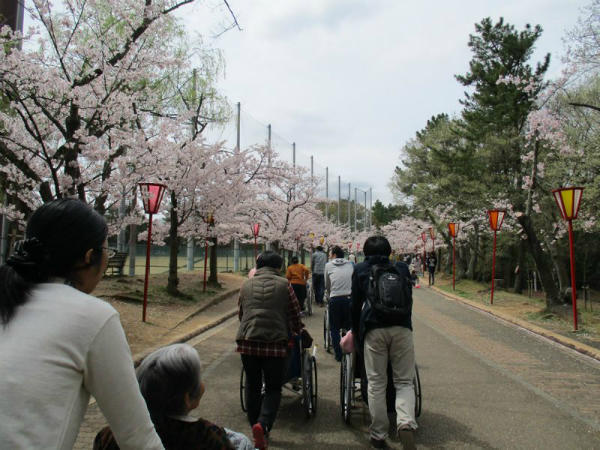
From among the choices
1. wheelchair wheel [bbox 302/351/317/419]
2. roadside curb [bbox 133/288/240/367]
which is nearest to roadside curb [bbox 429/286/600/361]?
wheelchair wheel [bbox 302/351/317/419]

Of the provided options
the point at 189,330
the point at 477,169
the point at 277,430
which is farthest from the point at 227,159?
the point at 277,430

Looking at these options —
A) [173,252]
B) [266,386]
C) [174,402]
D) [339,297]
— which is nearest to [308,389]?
[266,386]

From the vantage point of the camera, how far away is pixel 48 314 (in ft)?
4.35

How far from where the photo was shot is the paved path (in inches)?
166

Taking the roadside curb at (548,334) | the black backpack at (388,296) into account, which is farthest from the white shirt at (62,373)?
the roadside curb at (548,334)

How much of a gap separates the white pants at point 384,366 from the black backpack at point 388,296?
120mm

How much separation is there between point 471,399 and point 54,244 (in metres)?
5.18

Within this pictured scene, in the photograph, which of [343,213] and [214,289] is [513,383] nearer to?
[214,289]

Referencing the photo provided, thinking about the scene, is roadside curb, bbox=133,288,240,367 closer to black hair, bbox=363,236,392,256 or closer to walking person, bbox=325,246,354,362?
walking person, bbox=325,246,354,362

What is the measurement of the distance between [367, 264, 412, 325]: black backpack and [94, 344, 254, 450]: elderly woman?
2.17 metres

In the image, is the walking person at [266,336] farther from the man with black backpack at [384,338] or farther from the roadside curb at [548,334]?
the roadside curb at [548,334]

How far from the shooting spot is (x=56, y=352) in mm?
1296

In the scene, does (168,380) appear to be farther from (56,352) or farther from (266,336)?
(266,336)

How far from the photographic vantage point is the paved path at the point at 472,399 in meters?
4.22
